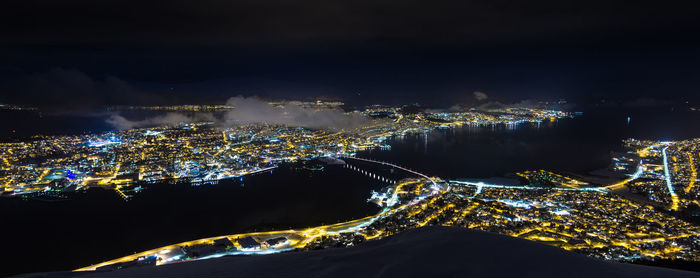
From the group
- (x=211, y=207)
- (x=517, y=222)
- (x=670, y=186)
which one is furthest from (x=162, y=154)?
(x=670, y=186)

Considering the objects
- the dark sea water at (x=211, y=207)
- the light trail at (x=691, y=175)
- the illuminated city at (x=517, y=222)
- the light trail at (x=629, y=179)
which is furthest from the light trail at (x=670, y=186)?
the dark sea water at (x=211, y=207)

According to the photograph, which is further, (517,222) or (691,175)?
(691,175)

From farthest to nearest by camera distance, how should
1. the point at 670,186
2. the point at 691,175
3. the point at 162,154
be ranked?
the point at 162,154, the point at 691,175, the point at 670,186

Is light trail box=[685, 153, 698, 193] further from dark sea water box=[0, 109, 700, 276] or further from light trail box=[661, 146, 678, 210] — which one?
dark sea water box=[0, 109, 700, 276]

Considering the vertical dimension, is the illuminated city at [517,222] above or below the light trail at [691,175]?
below

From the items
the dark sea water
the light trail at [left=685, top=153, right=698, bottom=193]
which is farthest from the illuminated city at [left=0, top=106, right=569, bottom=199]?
the light trail at [left=685, top=153, right=698, bottom=193]

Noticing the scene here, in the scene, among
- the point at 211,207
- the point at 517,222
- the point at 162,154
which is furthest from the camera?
the point at 162,154

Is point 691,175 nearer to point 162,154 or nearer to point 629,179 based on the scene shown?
point 629,179

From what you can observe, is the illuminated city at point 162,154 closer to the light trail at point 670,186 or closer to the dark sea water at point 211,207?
the dark sea water at point 211,207

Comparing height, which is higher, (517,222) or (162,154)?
(162,154)

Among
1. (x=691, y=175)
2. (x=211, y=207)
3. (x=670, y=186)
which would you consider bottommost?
(x=211, y=207)
